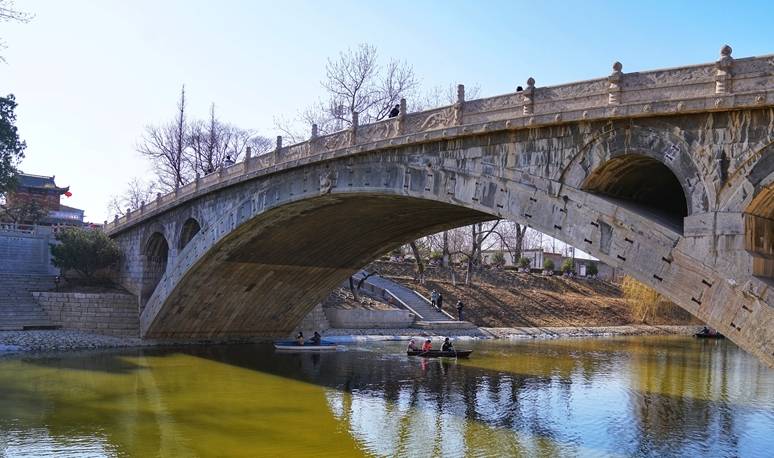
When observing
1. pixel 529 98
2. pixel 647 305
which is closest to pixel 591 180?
pixel 529 98

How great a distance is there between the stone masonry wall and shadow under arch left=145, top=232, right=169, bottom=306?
3.49 feet

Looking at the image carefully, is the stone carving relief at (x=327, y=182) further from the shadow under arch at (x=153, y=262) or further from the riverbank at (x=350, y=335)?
the riverbank at (x=350, y=335)

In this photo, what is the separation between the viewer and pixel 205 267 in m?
29.8

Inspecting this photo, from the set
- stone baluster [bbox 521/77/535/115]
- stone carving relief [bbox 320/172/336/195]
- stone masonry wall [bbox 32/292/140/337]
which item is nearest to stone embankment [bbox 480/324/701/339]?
stone masonry wall [bbox 32/292/140/337]

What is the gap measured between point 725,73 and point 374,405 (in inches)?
515

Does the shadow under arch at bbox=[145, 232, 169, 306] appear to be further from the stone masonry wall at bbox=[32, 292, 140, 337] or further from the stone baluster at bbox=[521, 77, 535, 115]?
the stone baluster at bbox=[521, 77, 535, 115]

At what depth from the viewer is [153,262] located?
113 ft

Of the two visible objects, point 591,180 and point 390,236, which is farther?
point 390,236

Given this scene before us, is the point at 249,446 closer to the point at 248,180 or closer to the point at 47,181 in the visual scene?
the point at 248,180

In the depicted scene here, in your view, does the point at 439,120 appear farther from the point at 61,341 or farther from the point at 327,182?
the point at 61,341

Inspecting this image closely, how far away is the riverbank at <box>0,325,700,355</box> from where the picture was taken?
29.1 metres

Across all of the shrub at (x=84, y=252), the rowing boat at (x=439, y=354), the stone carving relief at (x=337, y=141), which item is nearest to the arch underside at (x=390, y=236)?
the stone carving relief at (x=337, y=141)

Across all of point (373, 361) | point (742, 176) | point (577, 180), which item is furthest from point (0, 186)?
point (742, 176)

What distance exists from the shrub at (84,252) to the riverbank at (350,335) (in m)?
4.37
